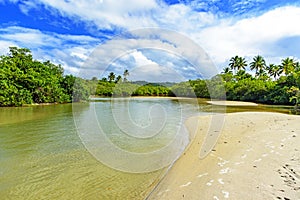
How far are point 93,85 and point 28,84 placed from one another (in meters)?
22.0

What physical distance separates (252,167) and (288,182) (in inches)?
43.9

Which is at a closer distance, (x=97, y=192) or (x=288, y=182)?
(x=288, y=182)

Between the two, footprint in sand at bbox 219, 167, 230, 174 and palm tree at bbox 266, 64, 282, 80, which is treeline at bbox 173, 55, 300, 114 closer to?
palm tree at bbox 266, 64, 282, 80

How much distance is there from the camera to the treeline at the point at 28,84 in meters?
29.2

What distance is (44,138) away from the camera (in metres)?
11.0

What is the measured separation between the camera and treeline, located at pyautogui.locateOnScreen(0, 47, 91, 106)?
95.9 ft

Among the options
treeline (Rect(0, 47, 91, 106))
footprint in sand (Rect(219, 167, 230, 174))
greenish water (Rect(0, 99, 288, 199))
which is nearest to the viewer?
greenish water (Rect(0, 99, 288, 199))

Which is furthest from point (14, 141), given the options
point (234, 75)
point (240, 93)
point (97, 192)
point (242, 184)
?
point (234, 75)

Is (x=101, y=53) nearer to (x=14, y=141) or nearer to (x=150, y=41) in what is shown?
(x=150, y=41)

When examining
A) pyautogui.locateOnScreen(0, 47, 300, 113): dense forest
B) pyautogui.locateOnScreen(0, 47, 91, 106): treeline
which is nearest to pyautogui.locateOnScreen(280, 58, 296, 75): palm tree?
pyautogui.locateOnScreen(0, 47, 300, 113): dense forest

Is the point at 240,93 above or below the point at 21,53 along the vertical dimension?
below

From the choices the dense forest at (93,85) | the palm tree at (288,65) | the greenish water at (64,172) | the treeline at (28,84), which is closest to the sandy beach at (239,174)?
the greenish water at (64,172)

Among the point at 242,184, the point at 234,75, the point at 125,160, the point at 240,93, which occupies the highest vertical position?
the point at 234,75

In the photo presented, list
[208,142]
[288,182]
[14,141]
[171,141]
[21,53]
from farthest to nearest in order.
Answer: [21,53] < [171,141] < [14,141] < [208,142] < [288,182]
